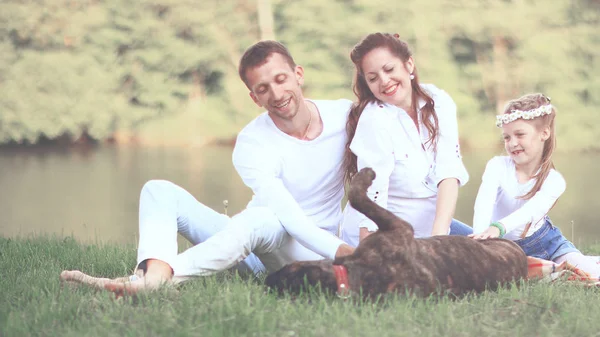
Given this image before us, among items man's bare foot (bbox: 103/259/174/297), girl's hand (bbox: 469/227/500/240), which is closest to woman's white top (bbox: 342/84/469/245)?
girl's hand (bbox: 469/227/500/240)

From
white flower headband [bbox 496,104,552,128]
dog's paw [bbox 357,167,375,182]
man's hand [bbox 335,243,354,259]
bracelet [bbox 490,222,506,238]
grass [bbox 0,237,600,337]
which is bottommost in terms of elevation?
grass [bbox 0,237,600,337]

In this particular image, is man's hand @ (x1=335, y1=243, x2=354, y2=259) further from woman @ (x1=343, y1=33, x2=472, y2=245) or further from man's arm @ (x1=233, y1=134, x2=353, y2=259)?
woman @ (x1=343, y1=33, x2=472, y2=245)

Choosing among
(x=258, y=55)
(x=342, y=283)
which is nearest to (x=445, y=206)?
(x=342, y=283)

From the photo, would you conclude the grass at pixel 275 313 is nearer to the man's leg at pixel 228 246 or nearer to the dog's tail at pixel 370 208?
the man's leg at pixel 228 246

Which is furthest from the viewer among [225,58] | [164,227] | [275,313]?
[225,58]

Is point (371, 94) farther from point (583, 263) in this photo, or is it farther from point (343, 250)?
point (583, 263)

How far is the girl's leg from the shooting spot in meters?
3.15

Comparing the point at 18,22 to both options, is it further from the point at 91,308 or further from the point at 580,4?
the point at 91,308

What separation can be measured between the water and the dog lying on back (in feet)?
24.7

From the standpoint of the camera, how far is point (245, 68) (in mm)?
2889

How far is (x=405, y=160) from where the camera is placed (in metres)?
3.01

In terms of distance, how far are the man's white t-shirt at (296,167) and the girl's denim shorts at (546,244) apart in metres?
0.89

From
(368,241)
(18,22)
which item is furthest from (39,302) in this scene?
(18,22)

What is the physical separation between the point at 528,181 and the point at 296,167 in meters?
1.11
